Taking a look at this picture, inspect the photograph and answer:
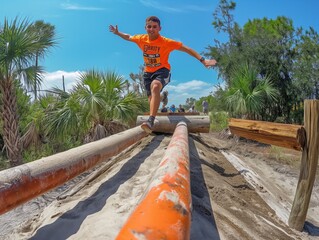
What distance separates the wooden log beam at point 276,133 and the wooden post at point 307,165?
3.6 inches

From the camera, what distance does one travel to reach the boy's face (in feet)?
17.3

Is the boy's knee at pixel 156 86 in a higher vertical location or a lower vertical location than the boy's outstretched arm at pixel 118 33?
lower

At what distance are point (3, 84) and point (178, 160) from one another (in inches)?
306

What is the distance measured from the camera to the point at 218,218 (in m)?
2.63

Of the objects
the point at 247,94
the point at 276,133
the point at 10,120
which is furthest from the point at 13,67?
the point at 247,94

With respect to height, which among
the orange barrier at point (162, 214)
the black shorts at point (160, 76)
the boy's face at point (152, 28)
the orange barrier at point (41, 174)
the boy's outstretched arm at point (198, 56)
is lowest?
the orange barrier at point (41, 174)

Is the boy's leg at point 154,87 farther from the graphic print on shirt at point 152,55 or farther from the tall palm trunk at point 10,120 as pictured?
the tall palm trunk at point 10,120

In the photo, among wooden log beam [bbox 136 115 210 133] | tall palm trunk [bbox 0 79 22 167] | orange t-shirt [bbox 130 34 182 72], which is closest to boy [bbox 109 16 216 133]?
orange t-shirt [bbox 130 34 182 72]

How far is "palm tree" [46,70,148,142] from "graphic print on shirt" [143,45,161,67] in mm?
3811

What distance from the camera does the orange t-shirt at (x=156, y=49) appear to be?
544 cm

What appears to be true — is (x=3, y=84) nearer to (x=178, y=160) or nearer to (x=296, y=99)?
(x=178, y=160)

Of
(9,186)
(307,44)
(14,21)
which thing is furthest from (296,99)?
(9,186)

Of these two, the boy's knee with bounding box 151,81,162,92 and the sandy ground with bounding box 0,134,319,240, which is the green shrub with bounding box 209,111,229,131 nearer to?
the boy's knee with bounding box 151,81,162,92

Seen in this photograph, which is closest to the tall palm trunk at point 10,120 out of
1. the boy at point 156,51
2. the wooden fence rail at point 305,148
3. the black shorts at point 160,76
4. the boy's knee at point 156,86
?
the boy at point 156,51
